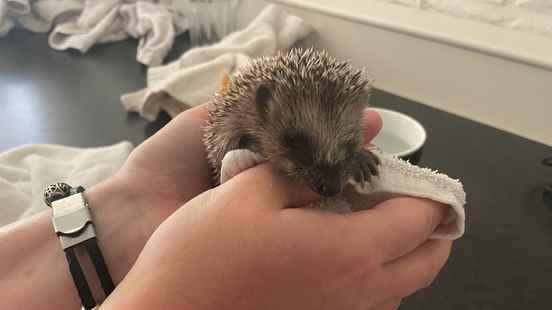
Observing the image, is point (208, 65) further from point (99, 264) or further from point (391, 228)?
point (391, 228)

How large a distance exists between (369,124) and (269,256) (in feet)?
2.00

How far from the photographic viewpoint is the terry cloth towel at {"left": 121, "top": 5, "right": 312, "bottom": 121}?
6.08 feet

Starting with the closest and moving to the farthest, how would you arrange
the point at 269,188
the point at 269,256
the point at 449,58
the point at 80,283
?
1. the point at 269,256
2. the point at 269,188
3. the point at 80,283
4. the point at 449,58

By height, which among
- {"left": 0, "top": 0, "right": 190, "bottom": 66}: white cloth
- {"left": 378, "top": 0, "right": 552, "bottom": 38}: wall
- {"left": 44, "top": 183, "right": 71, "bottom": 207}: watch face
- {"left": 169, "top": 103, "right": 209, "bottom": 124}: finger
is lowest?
{"left": 44, "top": 183, "right": 71, "bottom": 207}: watch face

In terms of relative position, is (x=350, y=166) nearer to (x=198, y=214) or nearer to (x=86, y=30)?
(x=198, y=214)

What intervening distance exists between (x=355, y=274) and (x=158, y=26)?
1978mm

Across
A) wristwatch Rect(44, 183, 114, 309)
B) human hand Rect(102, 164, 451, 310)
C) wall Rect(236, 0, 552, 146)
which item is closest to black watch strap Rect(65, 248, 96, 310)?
wristwatch Rect(44, 183, 114, 309)

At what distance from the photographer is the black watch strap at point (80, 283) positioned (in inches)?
38.2

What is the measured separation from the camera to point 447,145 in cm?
168

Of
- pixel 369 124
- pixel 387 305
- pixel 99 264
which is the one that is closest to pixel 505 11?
pixel 369 124

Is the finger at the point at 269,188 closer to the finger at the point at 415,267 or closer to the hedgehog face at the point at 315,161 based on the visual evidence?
the hedgehog face at the point at 315,161

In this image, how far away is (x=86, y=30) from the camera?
2574mm

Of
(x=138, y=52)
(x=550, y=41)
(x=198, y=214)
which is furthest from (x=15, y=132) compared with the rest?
(x=550, y=41)

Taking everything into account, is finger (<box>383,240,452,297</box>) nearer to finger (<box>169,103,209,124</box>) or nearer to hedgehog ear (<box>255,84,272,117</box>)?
hedgehog ear (<box>255,84,272,117</box>)
